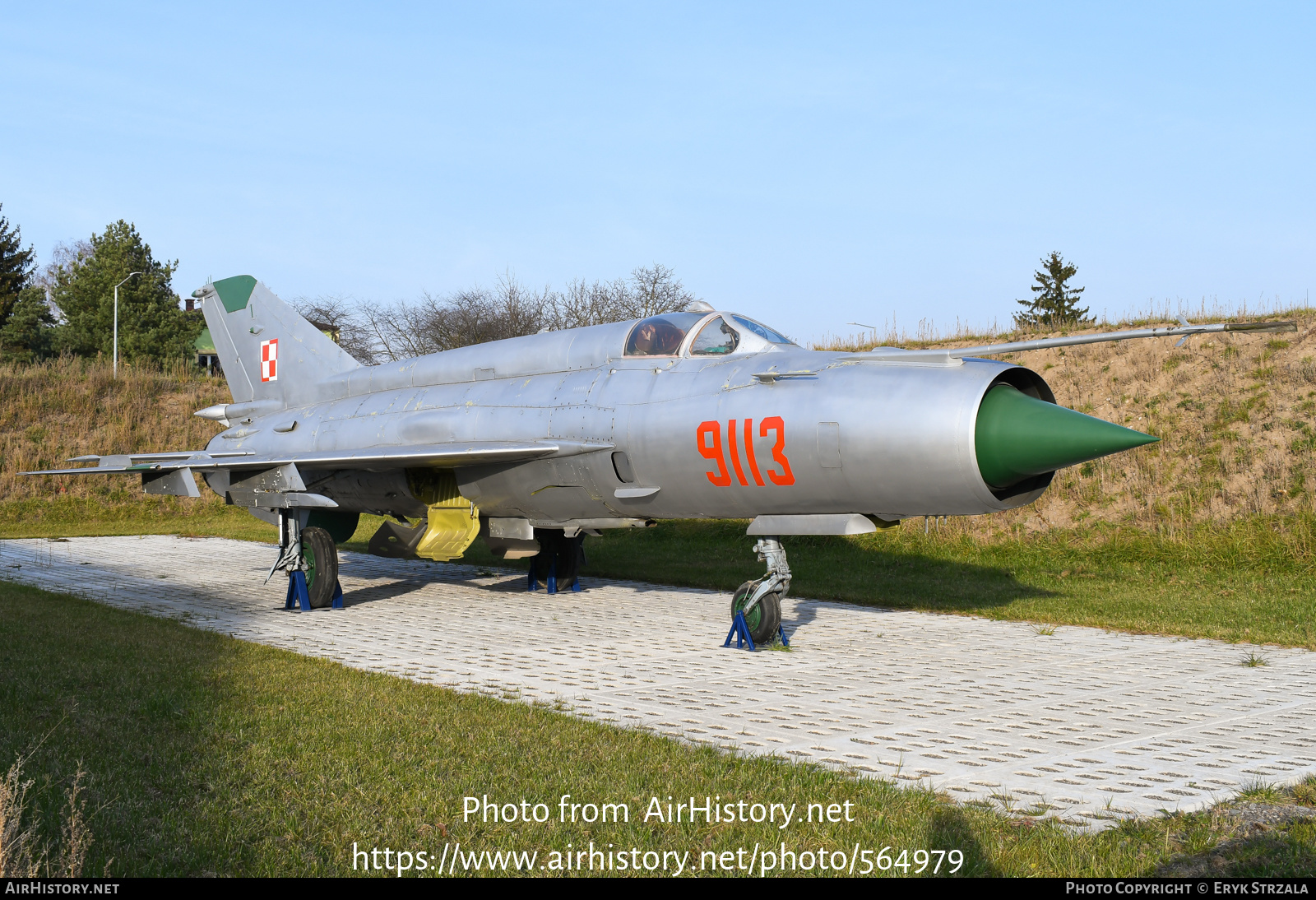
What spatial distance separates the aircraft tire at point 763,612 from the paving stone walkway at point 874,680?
30cm

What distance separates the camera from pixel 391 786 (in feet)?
16.0

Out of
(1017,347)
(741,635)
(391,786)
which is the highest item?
(1017,347)

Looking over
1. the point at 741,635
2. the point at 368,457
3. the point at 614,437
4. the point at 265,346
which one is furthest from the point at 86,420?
the point at 741,635

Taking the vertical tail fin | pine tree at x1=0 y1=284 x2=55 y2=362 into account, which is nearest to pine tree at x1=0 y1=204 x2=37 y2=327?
pine tree at x1=0 y1=284 x2=55 y2=362

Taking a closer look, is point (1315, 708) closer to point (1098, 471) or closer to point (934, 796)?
point (934, 796)

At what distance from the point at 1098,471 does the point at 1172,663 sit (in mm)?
10196

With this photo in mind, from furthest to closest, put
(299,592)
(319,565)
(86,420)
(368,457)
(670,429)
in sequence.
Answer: (86,420) < (319,565) < (299,592) < (368,457) < (670,429)

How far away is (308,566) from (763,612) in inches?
241

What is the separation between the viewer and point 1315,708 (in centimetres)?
705

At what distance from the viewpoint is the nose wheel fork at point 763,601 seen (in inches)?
366

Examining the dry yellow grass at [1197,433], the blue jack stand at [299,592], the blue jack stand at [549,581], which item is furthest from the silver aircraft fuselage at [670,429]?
the dry yellow grass at [1197,433]

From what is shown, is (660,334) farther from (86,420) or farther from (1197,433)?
(86,420)

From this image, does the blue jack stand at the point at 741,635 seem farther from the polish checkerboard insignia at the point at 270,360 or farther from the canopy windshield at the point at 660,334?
the polish checkerboard insignia at the point at 270,360
